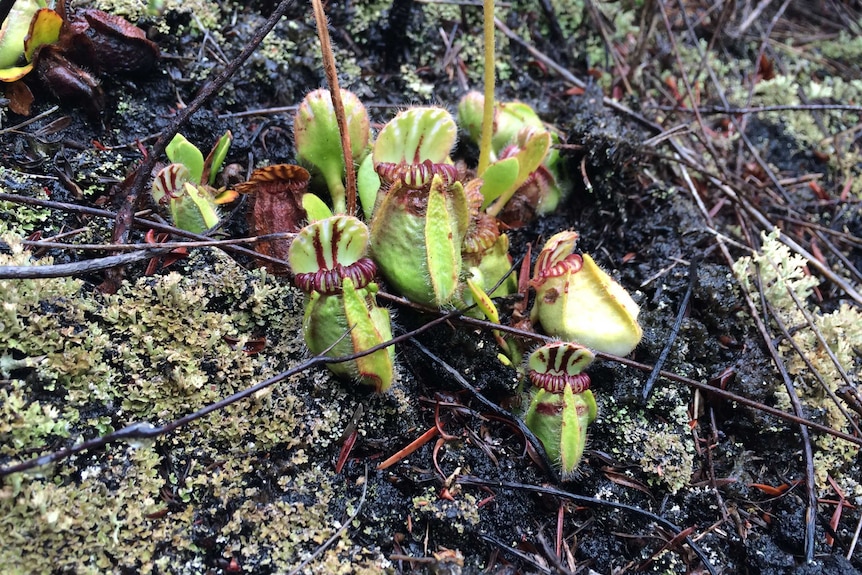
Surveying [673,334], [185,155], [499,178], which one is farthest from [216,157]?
[673,334]

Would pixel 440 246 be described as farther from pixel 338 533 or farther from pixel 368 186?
pixel 338 533

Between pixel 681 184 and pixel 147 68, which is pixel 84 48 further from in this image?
pixel 681 184

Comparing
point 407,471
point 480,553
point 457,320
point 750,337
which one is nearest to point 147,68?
point 457,320

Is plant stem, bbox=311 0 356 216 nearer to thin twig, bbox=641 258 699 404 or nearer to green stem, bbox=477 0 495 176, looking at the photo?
green stem, bbox=477 0 495 176

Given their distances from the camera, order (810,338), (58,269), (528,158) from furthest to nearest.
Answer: (810,338) < (528,158) < (58,269)

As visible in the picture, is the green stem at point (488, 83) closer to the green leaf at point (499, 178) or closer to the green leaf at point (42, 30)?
A: the green leaf at point (499, 178)

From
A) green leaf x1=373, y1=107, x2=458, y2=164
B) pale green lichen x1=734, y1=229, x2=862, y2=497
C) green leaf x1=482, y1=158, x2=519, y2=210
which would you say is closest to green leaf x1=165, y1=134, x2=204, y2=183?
green leaf x1=373, y1=107, x2=458, y2=164
